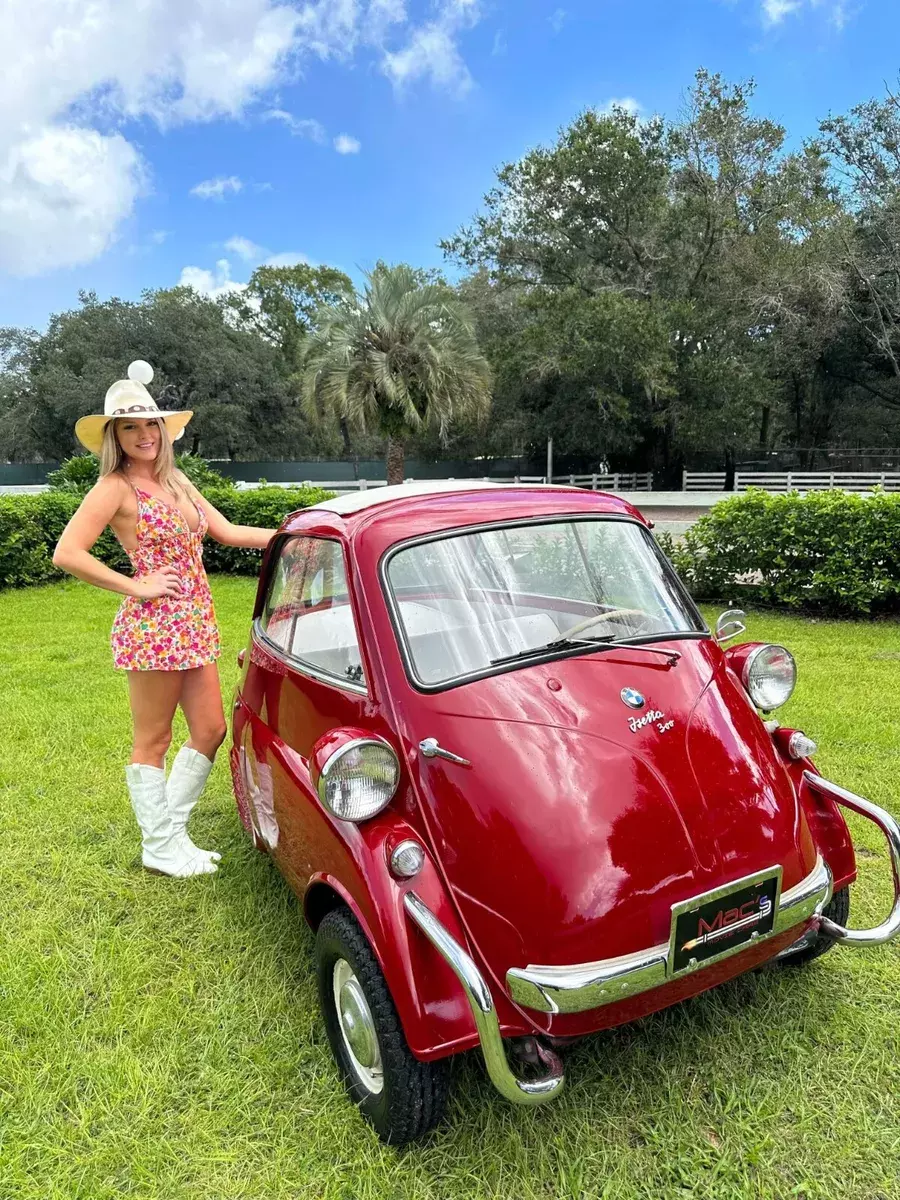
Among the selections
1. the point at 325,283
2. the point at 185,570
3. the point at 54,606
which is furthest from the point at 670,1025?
the point at 325,283

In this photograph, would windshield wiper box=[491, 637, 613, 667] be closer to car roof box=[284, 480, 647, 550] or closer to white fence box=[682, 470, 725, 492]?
car roof box=[284, 480, 647, 550]

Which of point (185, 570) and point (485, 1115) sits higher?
point (185, 570)

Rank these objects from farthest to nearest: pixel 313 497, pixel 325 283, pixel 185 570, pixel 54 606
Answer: pixel 325 283 → pixel 313 497 → pixel 54 606 → pixel 185 570

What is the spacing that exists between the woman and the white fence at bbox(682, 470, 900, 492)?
2647 cm

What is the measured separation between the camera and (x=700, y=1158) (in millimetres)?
1958

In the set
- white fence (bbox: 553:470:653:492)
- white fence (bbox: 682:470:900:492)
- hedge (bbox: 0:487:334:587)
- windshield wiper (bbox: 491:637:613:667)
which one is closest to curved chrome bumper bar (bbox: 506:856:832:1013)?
windshield wiper (bbox: 491:637:613:667)

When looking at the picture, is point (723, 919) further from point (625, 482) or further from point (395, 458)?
point (625, 482)

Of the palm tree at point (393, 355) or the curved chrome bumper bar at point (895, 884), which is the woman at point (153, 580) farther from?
the palm tree at point (393, 355)

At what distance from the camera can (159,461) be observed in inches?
123

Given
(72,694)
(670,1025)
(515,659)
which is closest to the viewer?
(515,659)

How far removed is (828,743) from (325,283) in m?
46.7

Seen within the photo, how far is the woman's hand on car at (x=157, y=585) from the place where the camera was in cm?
295

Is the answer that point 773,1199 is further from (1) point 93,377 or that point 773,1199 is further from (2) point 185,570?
(1) point 93,377

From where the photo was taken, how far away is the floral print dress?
301 cm
